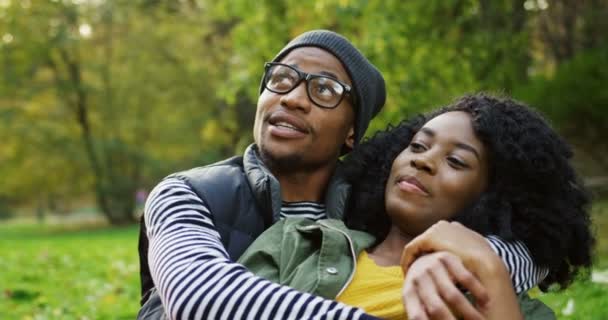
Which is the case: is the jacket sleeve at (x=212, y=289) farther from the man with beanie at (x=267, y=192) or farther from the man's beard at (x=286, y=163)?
the man's beard at (x=286, y=163)

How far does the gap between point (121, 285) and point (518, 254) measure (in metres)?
5.11

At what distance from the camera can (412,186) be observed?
2436 millimetres

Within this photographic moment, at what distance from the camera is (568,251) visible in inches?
101

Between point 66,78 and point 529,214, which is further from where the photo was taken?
point 66,78

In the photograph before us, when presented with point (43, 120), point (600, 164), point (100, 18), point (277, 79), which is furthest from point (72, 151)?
point (277, 79)

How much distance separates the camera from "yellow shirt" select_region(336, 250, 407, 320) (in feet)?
6.88

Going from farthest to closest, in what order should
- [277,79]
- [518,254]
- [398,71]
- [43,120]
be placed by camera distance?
[43,120]
[398,71]
[277,79]
[518,254]

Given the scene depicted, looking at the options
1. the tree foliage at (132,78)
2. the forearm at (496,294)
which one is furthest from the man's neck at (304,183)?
the tree foliage at (132,78)

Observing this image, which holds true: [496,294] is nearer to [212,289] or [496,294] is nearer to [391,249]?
[391,249]

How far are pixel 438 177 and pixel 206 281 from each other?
0.97 metres

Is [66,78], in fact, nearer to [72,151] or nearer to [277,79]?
[72,151]

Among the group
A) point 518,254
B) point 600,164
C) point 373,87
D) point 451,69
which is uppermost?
point 373,87

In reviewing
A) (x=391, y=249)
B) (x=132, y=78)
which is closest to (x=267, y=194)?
(x=391, y=249)

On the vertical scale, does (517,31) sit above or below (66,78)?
above
